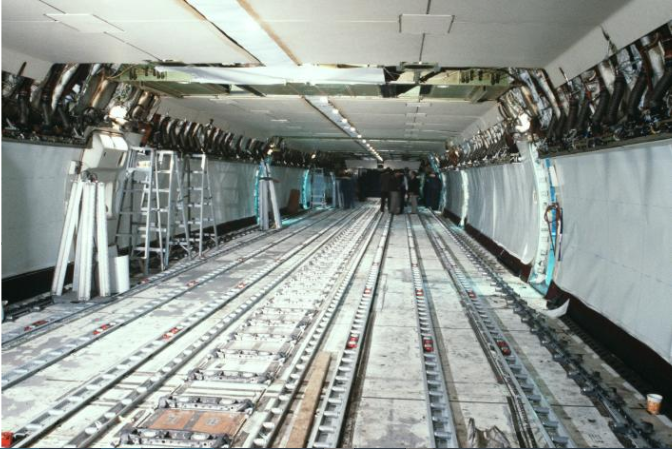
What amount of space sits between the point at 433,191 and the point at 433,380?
82.5 ft

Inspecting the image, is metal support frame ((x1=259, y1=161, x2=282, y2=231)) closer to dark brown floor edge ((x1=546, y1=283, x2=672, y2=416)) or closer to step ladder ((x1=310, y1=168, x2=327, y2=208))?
dark brown floor edge ((x1=546, y1=283, x2=672, y2=416))

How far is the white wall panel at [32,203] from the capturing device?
7012 mm

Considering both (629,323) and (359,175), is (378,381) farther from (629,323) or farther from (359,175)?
(359,175)

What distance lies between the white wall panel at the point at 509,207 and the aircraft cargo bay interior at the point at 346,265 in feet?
0.34

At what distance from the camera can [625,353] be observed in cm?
520

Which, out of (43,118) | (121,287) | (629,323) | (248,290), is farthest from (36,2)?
(629,323)

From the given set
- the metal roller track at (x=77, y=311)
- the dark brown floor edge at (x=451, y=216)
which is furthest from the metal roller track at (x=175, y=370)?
the dark brown floor edge at (x=451, y=216)

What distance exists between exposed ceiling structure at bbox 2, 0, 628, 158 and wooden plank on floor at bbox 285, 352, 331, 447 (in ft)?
11.1

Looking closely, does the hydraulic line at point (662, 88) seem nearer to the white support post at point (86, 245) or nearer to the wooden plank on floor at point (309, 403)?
the wooden plank on floor at point (309, 403)

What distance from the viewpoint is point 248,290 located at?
826 centimetres

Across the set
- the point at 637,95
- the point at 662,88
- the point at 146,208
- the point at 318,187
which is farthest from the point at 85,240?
the point at 318,187

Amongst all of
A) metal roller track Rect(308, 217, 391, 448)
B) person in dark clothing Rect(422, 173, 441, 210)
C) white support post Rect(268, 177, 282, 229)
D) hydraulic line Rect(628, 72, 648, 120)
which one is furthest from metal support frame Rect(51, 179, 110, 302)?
person in dark clothing Rect(422, 173, 441, 210)

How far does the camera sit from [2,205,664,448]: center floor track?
3807 mm

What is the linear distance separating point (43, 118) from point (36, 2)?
2.67m
